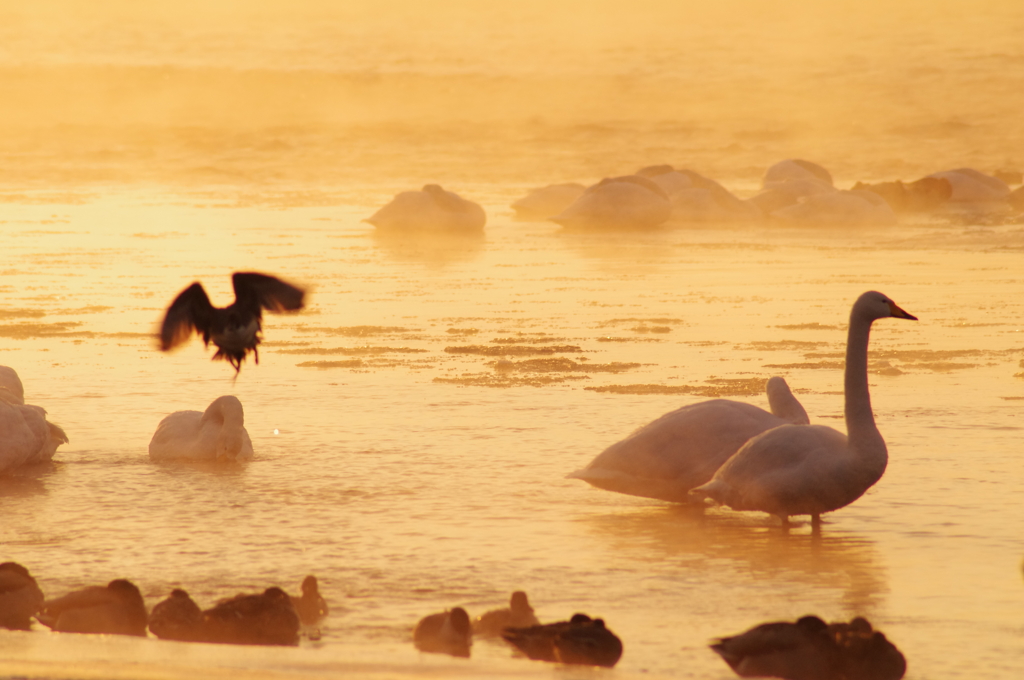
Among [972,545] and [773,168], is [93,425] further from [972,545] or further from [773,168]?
[773,168]

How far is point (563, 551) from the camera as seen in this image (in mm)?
7008

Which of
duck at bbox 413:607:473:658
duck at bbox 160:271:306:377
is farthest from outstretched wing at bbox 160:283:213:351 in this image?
duck at bbox 413:607:473:658

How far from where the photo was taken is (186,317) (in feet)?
19.9

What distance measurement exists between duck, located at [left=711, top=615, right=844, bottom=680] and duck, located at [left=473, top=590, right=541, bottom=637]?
803 millimetres

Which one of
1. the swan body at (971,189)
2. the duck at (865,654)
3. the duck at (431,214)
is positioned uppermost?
the swan body at (971,189)

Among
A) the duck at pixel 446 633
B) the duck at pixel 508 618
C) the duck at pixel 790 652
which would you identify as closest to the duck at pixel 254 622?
the duck at pixel 446 633

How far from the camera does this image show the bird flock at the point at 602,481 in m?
5.28

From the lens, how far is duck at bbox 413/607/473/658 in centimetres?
557

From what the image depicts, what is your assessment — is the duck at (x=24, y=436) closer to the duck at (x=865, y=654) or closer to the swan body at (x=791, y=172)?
the duck at (x=865, y=654)

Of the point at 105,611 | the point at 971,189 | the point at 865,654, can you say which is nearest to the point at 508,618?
the point at 865,654

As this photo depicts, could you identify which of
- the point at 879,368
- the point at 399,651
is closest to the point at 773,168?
the point at 879,368

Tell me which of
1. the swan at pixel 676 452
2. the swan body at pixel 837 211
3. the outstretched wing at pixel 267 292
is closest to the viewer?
the outstretched wing at pixel 267 292

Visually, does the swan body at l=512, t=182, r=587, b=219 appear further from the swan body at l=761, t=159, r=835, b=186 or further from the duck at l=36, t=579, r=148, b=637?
the duck at l=36, t=579, r=148, b=637

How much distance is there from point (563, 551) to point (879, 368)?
5.07m
